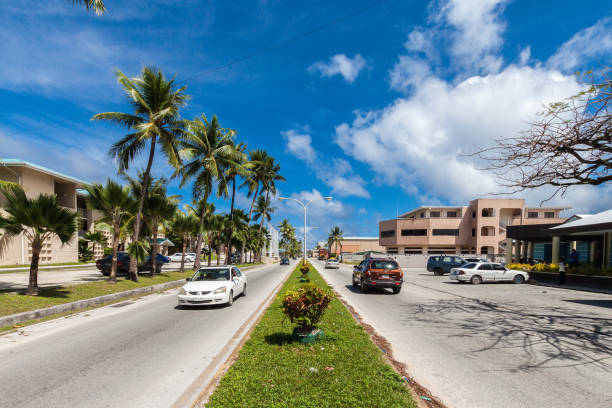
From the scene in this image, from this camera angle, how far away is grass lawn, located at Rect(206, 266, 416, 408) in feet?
13.2

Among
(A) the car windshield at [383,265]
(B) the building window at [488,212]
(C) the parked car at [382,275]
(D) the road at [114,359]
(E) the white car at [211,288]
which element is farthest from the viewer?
(B) the building window at [488,212]

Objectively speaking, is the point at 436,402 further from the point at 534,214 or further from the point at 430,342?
the point at 534,214

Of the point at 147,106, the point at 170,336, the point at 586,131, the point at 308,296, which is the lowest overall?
the point at 170,336

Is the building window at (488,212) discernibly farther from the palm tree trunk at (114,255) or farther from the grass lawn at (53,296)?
the palm tree trunk at (114,255)

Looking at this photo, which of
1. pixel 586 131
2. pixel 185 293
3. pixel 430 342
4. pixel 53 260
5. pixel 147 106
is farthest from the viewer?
pixel 53 260

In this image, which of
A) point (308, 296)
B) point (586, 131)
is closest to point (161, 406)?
point (308, 296)

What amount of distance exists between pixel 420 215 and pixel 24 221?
6854 centimetres

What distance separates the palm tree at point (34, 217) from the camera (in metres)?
11.4

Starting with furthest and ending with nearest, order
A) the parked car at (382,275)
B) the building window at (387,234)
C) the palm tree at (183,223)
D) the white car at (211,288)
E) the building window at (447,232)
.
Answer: the building window at (387,234) < the building window at (447,232) < the palm tree at (183,223) < the parked car at (382,275) < the white car at (211,288)

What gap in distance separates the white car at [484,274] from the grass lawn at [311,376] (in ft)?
59.3

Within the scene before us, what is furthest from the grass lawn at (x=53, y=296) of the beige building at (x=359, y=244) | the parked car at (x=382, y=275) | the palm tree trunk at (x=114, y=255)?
the beige building at (x=359, y=244)

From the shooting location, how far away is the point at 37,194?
29.7 meters

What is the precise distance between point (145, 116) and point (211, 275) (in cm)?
1065

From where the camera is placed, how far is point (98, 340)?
7312mm
